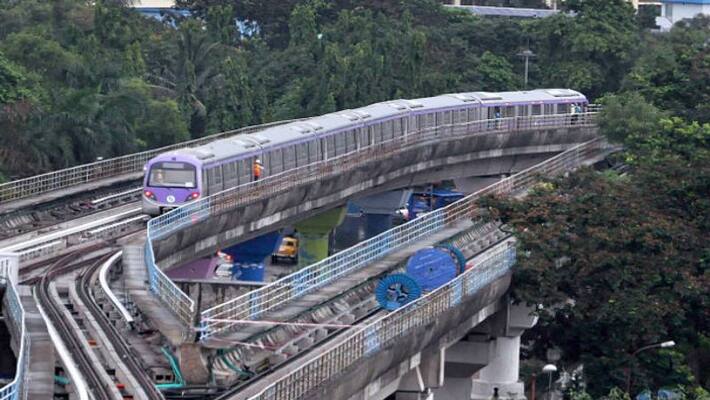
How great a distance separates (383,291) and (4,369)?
942 centimetres

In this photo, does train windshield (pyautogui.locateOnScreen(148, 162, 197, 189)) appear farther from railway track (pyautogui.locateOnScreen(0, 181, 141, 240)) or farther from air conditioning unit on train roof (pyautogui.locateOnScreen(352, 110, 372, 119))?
air conditioning unit on train roof (pyautogui.locateOnScreen(352, 110, 372, 119))

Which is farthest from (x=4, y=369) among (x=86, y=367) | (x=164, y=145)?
(x=164, y=145)

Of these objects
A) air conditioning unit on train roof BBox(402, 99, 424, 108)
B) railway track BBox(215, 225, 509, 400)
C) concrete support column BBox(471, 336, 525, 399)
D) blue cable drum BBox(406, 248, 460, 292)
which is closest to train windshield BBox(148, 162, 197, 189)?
railway track BBox(215, 225, 509, 400)

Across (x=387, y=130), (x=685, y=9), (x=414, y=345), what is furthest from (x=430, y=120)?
(x=685, y=9)

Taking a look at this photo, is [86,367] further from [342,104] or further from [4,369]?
[342,104]

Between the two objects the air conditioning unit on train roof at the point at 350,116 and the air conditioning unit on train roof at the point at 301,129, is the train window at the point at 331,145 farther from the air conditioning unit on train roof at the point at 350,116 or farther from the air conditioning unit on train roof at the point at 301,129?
the air conditioning unit on train roof at the point at 350,116

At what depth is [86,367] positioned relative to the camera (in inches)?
1449

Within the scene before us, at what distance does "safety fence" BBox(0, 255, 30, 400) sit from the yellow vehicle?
109 feet

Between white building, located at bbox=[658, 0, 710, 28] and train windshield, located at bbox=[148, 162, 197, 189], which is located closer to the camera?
train windshield, located at bbox=[148, 162, 197, 189]

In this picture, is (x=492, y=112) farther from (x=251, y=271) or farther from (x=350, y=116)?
(x=251, y=271)

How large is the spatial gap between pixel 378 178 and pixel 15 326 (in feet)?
120

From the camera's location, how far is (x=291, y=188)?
215 feet

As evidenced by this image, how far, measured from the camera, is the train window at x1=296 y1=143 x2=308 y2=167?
7062 centimetres

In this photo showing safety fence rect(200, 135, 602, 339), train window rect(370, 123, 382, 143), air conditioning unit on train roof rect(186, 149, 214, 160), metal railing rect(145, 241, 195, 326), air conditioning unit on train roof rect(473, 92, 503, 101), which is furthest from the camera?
air conditioning unit on train roof rect(473, 92, 503, 101)
